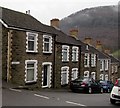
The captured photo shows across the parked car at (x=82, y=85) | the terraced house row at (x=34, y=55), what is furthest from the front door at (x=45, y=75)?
the parked car at (x=82, y=85)

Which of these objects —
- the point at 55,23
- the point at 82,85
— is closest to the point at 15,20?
the point at 82,85

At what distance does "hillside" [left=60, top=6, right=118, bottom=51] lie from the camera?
301 ft

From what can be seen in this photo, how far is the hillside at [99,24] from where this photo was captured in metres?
91.6

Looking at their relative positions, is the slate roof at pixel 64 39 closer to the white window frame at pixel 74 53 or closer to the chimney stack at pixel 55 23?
the white window frame at pixel 74 53

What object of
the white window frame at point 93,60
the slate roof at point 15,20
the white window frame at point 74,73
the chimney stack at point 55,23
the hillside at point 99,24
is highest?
the hillside at point 99,24

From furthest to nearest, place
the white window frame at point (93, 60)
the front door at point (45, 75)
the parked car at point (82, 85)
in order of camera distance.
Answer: the white window frame at point (93, 60), the front door at point (45, 75), the parked car at point (82, 85)

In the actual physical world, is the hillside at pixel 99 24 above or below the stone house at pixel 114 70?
above

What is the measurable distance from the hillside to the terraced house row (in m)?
55.6

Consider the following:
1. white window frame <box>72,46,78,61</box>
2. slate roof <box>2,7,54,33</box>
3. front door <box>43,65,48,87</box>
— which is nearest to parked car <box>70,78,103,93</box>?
front door <box>43,65,48,87</box>

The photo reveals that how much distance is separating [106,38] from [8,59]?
76.0 meters

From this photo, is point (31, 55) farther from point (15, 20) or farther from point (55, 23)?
point (55, 23)

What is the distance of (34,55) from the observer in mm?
24547

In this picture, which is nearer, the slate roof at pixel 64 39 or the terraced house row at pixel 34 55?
the terraced house row at pixel 34 55

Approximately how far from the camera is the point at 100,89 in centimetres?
2984
